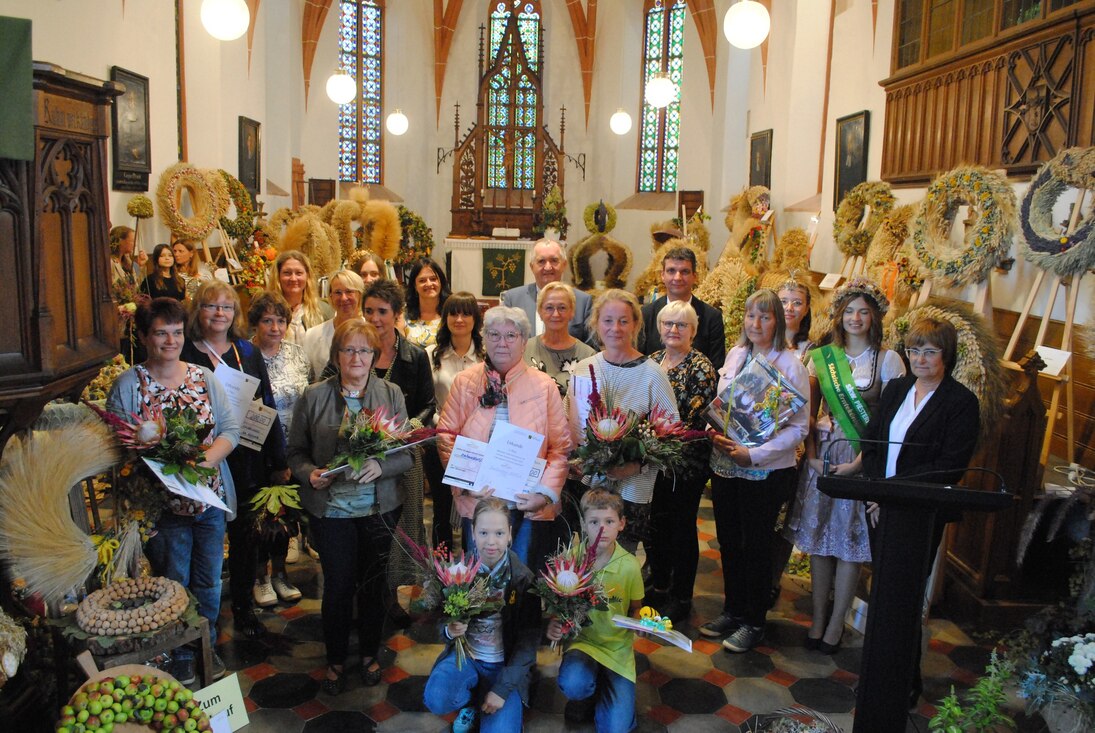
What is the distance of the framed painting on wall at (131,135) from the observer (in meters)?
6.71

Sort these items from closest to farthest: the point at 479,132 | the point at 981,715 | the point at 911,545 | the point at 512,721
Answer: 1. the point at 911,545
2. the point at 981,715
3. the point at 512,721
4. the point at 479,132

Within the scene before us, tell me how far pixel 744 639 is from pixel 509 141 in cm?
1390

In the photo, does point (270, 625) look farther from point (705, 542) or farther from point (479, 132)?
point (479, 132)

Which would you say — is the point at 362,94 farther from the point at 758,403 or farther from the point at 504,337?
the point at 758,403

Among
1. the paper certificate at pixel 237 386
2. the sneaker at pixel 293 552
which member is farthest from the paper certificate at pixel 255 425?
the sneaker at pixel 293 552

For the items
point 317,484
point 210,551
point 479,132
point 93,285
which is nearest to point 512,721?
point 317,484

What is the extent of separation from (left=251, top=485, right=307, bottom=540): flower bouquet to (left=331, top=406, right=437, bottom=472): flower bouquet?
29 centimetres

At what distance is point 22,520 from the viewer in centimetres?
250

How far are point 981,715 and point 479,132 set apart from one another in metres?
14.9

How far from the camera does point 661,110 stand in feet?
51.7

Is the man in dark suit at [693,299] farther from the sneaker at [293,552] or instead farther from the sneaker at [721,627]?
the sneaker at [293,552]

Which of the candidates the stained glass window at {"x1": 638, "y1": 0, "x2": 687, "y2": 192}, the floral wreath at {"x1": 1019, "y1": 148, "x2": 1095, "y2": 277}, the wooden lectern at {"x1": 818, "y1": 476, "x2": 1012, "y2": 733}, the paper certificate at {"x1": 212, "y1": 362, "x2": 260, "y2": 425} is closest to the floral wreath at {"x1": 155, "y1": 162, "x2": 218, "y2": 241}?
the paper certificate at {"x1": 212, "y1": 362, "x2": 260, "y2": 425}

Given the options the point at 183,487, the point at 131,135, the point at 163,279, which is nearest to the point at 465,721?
the point at 183,487

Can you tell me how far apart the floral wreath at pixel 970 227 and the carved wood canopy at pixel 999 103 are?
0.60 m
